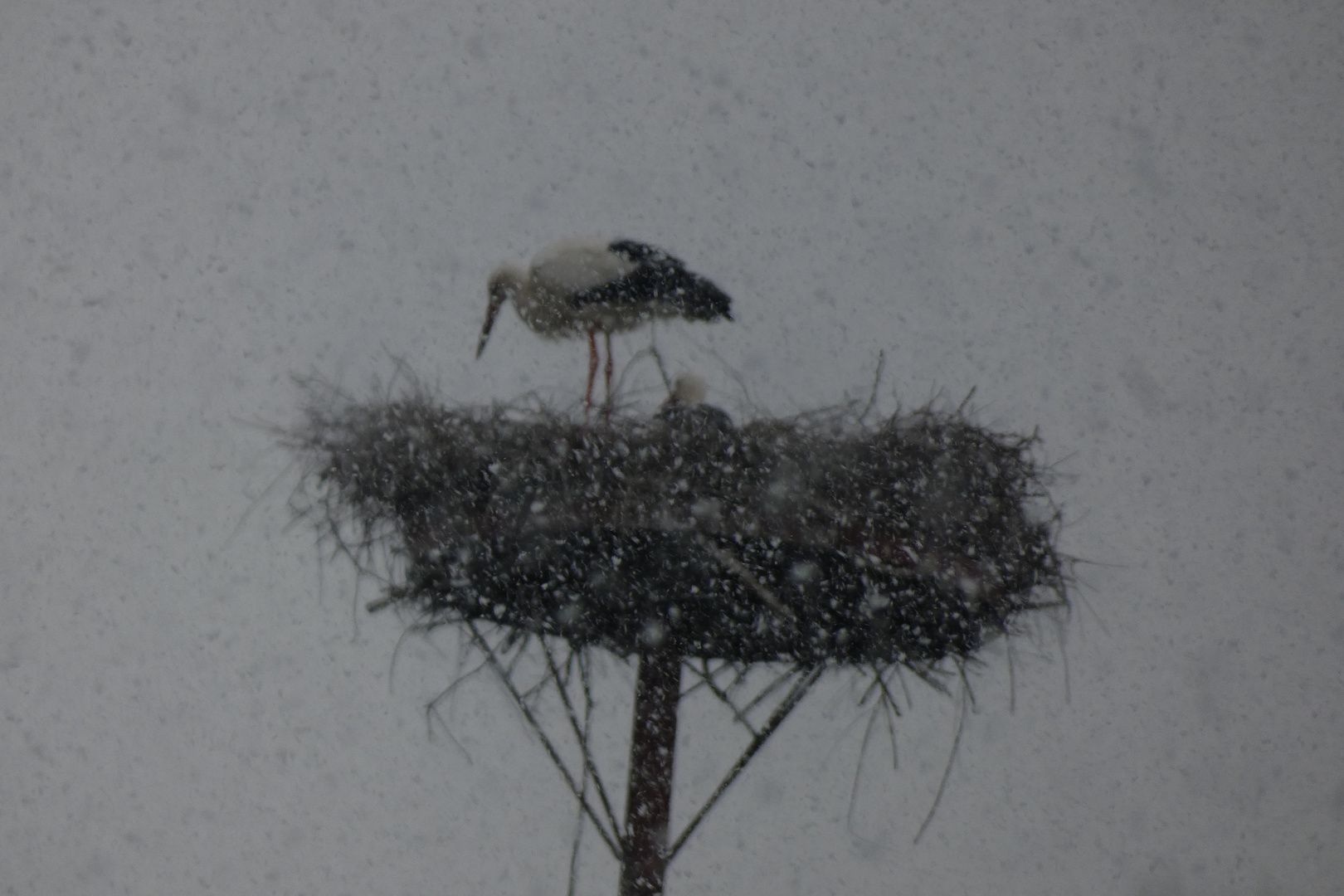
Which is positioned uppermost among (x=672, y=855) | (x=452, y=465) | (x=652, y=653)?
(x=452, y=465)

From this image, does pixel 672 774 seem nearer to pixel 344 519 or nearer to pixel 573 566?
pixel 573 566

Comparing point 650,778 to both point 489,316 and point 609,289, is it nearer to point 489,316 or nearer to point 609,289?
point 609,289

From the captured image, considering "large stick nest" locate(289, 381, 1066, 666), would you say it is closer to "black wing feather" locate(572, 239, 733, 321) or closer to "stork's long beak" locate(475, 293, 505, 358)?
"black wing feather" locate(572, 239, 733, 321)

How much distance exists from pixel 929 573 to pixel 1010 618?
0.13 metres

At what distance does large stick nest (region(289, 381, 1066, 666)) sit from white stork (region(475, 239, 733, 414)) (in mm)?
393

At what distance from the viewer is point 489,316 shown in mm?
1736

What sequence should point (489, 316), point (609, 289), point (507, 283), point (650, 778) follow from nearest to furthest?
point (650, 778) → point (609, 289) → point (507, 283) → point (489, 316)

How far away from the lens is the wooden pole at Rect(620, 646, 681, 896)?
3.90ft

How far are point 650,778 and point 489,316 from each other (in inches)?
31.0

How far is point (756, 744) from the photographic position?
1.20m

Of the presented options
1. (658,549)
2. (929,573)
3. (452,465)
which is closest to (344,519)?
(452,465)

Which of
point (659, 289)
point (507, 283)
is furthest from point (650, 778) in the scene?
point (507, 283)

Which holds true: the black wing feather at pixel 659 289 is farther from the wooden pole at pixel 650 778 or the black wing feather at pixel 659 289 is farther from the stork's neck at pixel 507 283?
the wooden pole at pixel 650 778

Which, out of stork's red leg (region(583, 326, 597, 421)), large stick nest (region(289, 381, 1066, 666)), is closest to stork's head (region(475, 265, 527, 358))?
stork's red leg (region(583, 326, 597, 421))
